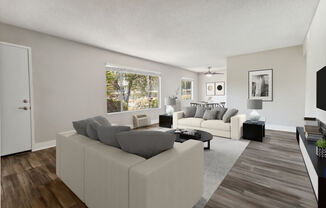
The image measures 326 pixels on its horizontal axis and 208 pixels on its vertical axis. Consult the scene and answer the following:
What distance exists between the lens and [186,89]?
28.6 ft

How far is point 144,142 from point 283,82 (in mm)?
5298

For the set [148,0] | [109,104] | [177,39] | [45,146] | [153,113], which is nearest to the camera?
[148,0]

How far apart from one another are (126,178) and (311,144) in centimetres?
281

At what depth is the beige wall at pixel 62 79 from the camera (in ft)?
10.9

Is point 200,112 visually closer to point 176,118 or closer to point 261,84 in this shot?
point 176,118

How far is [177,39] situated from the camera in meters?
3.83

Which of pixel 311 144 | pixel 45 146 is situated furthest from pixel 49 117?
pixel 311 144

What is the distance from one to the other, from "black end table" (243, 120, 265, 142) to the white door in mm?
5035

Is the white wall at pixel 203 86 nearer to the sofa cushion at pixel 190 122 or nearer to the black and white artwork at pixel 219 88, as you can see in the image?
the black and white artwork at pixel 219 88

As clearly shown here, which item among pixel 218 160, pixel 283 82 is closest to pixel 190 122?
pixel 218 160

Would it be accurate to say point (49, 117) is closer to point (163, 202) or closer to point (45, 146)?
point (45, 146)

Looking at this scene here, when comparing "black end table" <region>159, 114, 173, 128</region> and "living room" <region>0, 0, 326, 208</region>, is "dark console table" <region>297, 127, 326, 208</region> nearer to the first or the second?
"living room" <region>0, 0, 326, 208</region>

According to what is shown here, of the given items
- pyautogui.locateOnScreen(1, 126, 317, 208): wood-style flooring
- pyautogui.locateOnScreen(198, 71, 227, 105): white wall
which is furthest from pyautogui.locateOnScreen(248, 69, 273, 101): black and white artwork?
pyautogui.locateOnScreen(198, 71, 227, 105): white wall

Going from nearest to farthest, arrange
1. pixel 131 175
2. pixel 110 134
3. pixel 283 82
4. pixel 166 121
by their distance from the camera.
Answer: pixel 131 175, pixel 110 134, pixel 283 82, pixel 166 121
